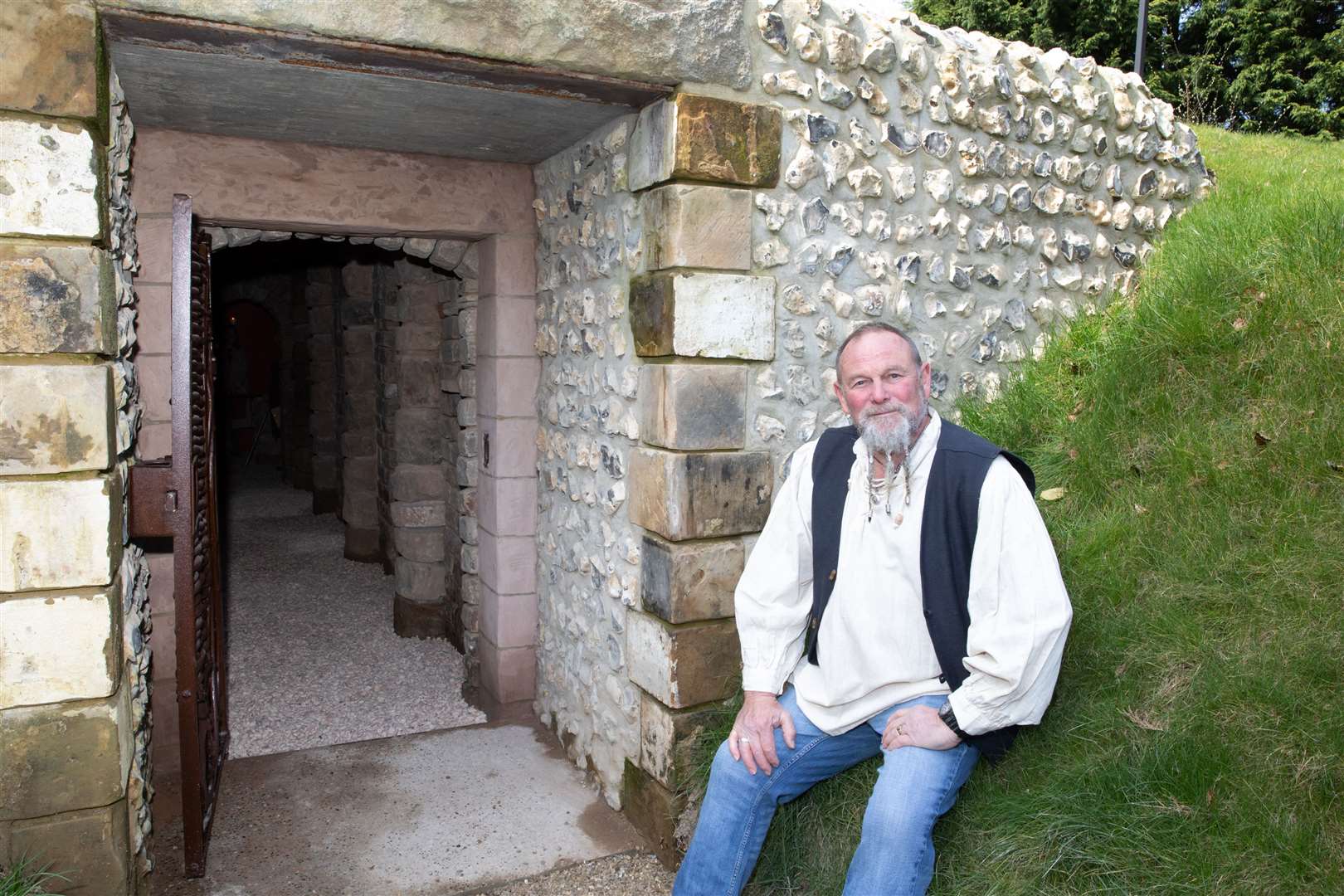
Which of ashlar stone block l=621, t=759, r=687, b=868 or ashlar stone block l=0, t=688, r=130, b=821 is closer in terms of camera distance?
ashlar stone block l=0, t=688, r=130, b=821

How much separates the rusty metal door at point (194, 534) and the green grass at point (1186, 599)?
6.08 ft

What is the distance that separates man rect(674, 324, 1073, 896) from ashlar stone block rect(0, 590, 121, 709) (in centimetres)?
173

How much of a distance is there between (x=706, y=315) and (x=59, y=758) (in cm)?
231

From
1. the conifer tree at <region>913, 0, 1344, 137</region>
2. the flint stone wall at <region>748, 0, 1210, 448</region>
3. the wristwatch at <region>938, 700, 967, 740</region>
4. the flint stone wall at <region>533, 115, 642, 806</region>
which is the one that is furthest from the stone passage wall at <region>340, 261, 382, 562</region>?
the conifer tree at <region>913, 0, 1344, 137</region>

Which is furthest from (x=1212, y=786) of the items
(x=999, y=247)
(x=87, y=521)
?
(x=87, y=521)

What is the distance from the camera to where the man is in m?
2.44

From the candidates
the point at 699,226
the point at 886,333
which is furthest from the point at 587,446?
the point at 886,333

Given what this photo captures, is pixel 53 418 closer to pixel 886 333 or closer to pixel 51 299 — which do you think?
pixel 51 299

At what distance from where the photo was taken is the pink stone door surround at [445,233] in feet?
13.0

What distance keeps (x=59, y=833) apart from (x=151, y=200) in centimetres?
233

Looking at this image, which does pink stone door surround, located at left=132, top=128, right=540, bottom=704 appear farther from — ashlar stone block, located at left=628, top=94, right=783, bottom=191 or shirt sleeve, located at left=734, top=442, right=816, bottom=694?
shirt sleeve, located at left=734, top=442, right=816, bottom=694

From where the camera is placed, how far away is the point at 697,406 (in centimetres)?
346

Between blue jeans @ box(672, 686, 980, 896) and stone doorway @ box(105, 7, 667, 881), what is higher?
stone doorway @ box(105, 7, 667, 881)

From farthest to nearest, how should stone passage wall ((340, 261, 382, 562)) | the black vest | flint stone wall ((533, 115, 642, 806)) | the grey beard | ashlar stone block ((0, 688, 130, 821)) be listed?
A: stone passage wall ((340, 261, 382, 562)) < flint stone wall ((533, 115, 642, 806)) < ashlar stone block ((0, 688, 130, 821)) < the grey beard < the black vest
